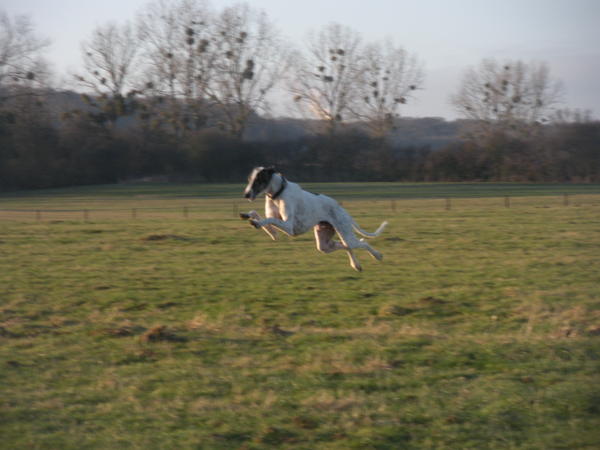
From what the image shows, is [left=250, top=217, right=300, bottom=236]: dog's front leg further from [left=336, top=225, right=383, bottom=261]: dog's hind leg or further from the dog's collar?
[left=336, top=225, right=383, bottom=261]: dog's hind leg

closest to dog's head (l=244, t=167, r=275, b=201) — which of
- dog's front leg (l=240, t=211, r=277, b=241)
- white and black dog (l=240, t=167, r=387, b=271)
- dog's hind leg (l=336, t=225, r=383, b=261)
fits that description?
white and black dog (l=240, t=167, r=387, b=271)

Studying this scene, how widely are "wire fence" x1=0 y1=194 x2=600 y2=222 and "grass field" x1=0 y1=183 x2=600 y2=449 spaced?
12.7m

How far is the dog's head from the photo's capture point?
9.18 meters

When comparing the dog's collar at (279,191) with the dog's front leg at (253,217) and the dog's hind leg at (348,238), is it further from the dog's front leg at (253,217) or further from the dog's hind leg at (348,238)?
the dog's hind leg at (348,238)

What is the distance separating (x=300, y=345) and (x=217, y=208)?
3215cm

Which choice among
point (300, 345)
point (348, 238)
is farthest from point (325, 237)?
point (300, 345)

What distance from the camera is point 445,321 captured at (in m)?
11.8

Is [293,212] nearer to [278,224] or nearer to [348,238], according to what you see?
[278,224]

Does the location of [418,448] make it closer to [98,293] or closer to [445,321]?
[445,321]

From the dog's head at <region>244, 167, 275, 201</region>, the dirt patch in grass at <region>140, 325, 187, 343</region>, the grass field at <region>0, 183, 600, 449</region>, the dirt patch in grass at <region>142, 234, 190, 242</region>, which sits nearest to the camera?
the grass field at <region>0, 183, 600, 449</region>

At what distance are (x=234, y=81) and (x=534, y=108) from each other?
109ft

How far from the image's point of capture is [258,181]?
932 cm

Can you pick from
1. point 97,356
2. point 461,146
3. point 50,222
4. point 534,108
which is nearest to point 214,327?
point 97,356

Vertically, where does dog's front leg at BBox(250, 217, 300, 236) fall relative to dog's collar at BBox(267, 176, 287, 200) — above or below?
below
